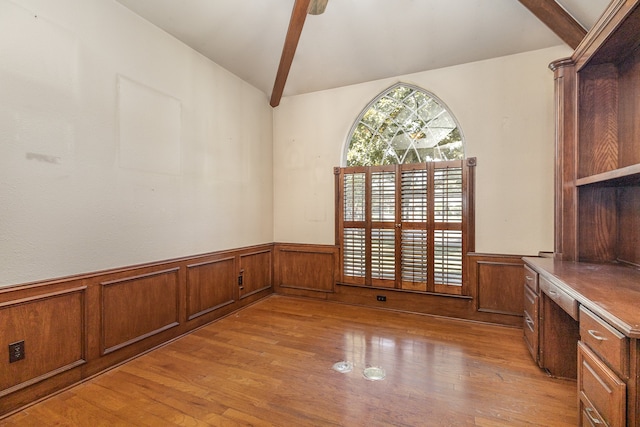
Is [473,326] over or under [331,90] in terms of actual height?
under

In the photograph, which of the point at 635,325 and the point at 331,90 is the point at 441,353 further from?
the point at 331,90

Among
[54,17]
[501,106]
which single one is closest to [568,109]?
[501,106]

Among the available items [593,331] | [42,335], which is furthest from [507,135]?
[42,335]

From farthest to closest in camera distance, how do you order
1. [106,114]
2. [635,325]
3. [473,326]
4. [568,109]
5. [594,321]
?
[473,326] → [568,109] → [106,114] → [594,321] → [635,325]

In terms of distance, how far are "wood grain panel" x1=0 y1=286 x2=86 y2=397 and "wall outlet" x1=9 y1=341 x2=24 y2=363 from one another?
0.02m

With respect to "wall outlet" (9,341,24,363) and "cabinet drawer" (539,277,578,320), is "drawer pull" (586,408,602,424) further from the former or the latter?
"wall outlet" (9,341,24,363)

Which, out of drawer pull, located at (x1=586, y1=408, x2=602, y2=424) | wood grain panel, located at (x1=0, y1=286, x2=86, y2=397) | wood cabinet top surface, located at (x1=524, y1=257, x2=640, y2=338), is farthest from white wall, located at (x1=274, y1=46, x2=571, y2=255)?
wood grain panel, located at (x1=0, y1=286, x2=86, y2=397)

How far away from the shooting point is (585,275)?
6.39 feet

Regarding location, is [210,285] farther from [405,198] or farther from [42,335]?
[405,198]

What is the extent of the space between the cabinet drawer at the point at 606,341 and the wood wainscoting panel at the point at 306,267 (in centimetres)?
277

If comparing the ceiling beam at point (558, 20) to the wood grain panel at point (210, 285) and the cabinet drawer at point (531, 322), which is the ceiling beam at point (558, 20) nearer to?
the cabinet drawer at point (531, 322)

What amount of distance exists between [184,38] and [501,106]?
11.1 ft

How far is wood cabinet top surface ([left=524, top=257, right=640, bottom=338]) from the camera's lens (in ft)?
3.92

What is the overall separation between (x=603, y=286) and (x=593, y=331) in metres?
0.42
